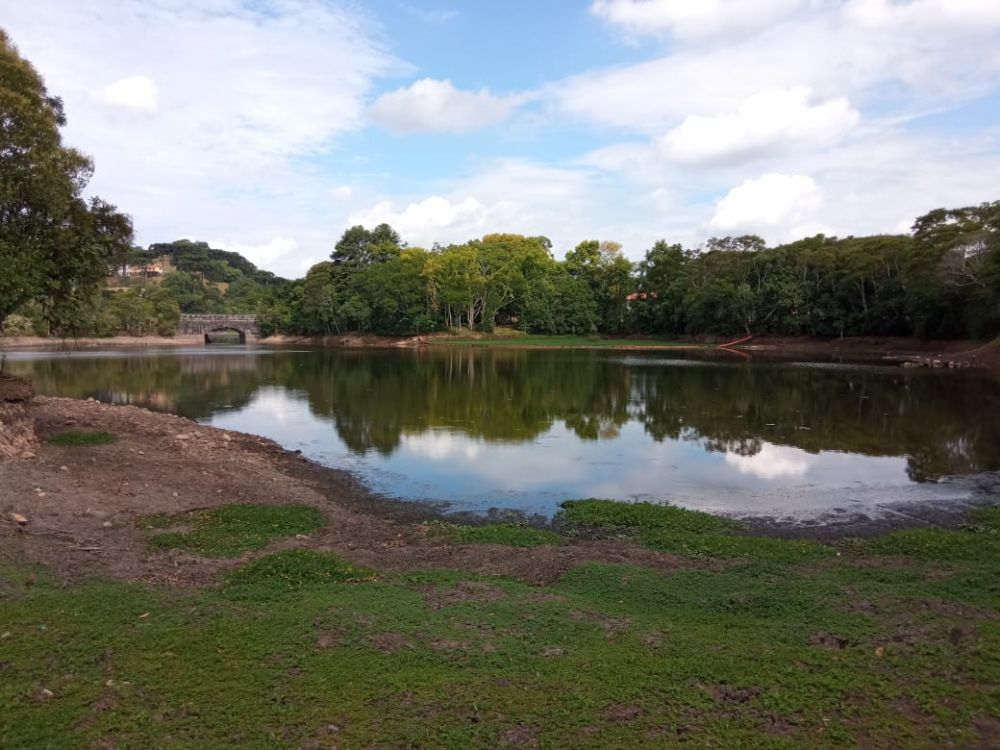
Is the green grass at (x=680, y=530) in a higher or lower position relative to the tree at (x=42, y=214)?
lower

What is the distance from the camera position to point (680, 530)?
12094mm

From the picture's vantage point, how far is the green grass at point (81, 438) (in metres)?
17.0

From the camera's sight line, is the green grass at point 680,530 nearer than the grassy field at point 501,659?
No

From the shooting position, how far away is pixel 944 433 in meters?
23.9

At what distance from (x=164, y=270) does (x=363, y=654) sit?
529 feet

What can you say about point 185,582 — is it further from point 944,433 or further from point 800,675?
point 944,433

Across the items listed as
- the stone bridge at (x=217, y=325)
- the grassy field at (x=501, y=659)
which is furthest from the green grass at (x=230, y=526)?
the stone bridge at (x=217, y=325)

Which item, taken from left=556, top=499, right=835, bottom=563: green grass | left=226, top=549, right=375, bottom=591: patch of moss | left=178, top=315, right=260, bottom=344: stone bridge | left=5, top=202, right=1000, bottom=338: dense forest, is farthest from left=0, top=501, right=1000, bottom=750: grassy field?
left=178, top=315, right=260, bottom=344: stone bridge

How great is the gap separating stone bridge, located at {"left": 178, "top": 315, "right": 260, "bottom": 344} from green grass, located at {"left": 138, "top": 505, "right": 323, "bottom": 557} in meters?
106

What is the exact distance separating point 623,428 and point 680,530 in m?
13.5

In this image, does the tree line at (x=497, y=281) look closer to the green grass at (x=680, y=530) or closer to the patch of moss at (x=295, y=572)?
the patch of moss at (x=295, y=572)

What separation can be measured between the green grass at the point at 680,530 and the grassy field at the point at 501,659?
3.93ft

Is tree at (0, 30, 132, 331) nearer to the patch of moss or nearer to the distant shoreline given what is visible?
the patch of moss

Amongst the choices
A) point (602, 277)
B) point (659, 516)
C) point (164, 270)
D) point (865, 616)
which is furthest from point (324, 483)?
point (164, 270)
